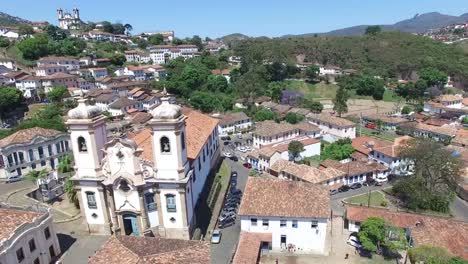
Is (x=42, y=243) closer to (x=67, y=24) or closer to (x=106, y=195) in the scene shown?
(x=106, y=195)

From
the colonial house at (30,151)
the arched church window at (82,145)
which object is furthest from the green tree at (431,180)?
the colonial house at (30,151)

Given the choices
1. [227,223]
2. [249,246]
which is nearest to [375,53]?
[227,223]

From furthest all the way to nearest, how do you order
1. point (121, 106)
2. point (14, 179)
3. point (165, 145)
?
point (121, 106) → point (14, 179) → point (165, 145)

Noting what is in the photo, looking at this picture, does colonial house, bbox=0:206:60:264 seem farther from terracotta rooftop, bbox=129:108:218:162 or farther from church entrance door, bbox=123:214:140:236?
terracotta rooftop, bbox=129:108:218:162

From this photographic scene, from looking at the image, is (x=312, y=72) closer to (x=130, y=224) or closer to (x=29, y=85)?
(x=29, y=85)

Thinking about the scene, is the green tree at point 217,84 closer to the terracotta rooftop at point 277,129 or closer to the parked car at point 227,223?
the terracotta rooftop at point 277,129

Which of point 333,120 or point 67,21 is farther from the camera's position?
point 67,21
